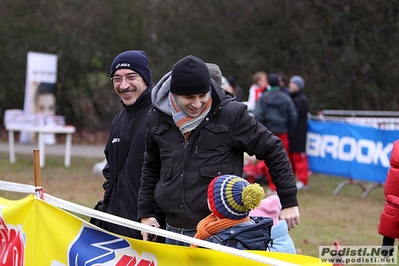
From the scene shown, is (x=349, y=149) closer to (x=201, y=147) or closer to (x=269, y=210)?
(x=269, y=210)

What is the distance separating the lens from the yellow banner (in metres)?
3.84

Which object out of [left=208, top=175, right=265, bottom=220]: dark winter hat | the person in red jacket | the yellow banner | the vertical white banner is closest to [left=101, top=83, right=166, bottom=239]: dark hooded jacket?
the yellow banner

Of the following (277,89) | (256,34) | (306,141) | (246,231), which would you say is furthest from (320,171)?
(246,231)

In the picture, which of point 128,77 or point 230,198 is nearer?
point 230,198

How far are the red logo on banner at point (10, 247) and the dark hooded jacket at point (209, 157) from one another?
1200 millimetres

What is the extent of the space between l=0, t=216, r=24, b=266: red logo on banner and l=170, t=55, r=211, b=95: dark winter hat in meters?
1.65

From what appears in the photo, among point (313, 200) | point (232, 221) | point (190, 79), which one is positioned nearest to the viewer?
point (232, 221)

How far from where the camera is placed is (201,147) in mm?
4344

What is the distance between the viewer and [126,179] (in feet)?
16.7

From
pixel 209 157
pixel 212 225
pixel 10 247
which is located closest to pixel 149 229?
pixel 212 225

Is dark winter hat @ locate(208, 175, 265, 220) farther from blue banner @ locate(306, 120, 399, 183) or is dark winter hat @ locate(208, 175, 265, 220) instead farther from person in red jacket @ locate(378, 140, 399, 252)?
blue banner @ locate(306, 120, 399, 183)

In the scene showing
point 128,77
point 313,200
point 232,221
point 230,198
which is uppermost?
point 128,77

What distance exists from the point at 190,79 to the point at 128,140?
1.01m

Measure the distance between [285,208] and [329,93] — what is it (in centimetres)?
1418
